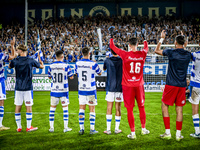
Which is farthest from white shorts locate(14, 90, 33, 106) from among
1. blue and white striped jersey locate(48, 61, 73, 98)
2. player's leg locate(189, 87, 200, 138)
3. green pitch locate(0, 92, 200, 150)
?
player's leg locate(189, 87, 200, 138)

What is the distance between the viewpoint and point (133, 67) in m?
4.76

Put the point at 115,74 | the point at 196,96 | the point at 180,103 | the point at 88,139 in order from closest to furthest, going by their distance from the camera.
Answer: the point at 180,103 → the point at 88,139 → the point at 196,96 → the point at 115,74

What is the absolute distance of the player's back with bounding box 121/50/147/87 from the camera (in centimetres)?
474

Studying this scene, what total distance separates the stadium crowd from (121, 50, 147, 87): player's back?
12579 mm

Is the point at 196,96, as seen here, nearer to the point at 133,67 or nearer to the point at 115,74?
the point at 133,67

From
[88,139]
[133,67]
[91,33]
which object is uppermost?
[91,33]

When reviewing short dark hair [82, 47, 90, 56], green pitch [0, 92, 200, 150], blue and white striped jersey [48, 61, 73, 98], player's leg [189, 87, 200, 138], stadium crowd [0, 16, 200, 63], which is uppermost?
stadium crowd [0, 16, 200, 63]

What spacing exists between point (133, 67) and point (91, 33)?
18236 mm

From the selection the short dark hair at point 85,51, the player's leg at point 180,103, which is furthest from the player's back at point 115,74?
the player's leg at point 180,103

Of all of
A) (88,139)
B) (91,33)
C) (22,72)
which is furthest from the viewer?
(91,33)

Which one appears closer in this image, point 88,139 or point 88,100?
point 88,139

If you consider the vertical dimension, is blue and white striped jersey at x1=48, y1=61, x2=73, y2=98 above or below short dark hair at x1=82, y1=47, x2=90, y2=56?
below

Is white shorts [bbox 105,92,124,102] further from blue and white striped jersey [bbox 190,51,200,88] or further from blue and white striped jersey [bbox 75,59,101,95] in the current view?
blue and white striped jersey [bbox 190,51,200,88]

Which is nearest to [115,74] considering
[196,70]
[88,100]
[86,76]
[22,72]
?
[86,76]
